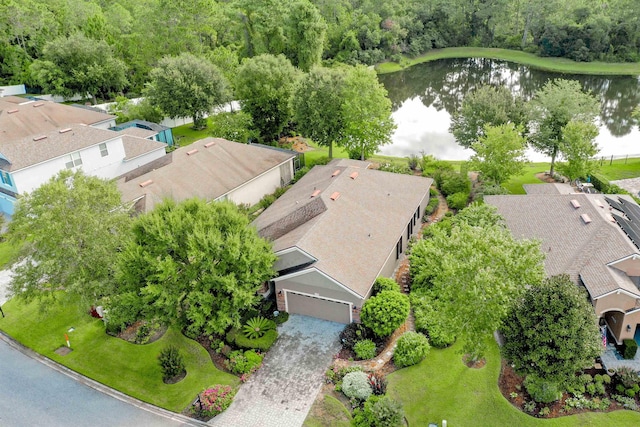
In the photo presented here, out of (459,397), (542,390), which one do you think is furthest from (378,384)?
(542,390)

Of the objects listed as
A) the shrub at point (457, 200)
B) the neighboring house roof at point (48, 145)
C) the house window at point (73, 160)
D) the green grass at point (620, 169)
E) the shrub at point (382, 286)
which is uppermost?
the neighboring house roof at point (48, 145)

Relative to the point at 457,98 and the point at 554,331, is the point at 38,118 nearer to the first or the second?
the point at 554,331

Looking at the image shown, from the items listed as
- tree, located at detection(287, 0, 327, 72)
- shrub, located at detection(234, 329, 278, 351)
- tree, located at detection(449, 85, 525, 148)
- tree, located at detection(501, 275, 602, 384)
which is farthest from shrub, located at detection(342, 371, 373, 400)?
tree, located at detection(287, 0, 327, 72)

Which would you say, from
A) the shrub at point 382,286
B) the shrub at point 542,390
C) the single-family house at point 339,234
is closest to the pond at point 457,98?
the single-family house at point 339,234

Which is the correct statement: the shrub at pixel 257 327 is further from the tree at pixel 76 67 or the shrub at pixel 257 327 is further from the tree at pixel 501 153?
the tree at pixel 76 67

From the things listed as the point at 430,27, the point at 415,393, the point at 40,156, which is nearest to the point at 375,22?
the point at 430,27
